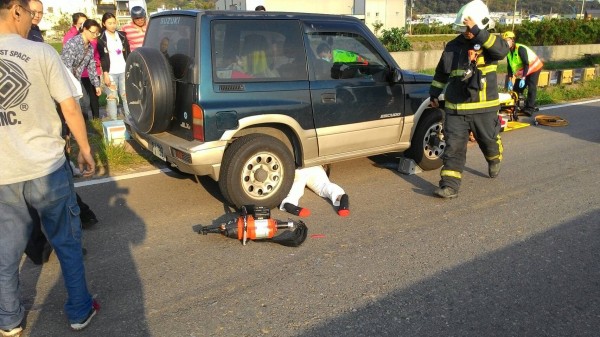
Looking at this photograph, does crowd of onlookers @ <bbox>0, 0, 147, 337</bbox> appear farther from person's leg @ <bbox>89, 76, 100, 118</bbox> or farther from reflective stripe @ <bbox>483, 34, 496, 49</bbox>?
person's leg @ <bbox>89, 76, 100, 118</bbox>

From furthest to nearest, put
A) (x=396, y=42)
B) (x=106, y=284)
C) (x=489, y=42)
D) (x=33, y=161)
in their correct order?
(x=396, y=42), (x=489, y=42), (x=106, y=284), (x=33, y=161)

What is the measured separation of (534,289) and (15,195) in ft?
10.9

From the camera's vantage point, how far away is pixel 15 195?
2.62 metres

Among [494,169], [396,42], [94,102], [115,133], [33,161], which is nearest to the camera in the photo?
[33,161]

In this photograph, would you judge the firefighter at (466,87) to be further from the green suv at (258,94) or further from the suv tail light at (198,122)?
the suv tail light at (198,122)

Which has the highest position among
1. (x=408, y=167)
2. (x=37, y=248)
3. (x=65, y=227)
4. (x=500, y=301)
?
(x=65, y=227)

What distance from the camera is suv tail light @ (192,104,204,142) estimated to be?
14.1 ft

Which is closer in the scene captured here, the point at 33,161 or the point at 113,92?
the point at 33,161

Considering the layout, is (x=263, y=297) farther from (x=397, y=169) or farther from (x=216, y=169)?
Result: (x=397, y=169)

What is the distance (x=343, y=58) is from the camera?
5.21m

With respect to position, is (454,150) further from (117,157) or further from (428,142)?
(117,157)

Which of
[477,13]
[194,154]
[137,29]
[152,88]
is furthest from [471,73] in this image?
[137,29]

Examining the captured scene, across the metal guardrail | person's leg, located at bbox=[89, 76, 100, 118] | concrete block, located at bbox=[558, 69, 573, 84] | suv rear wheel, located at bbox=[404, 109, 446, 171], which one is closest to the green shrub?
the metal guardrail

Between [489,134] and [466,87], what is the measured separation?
65 cm
